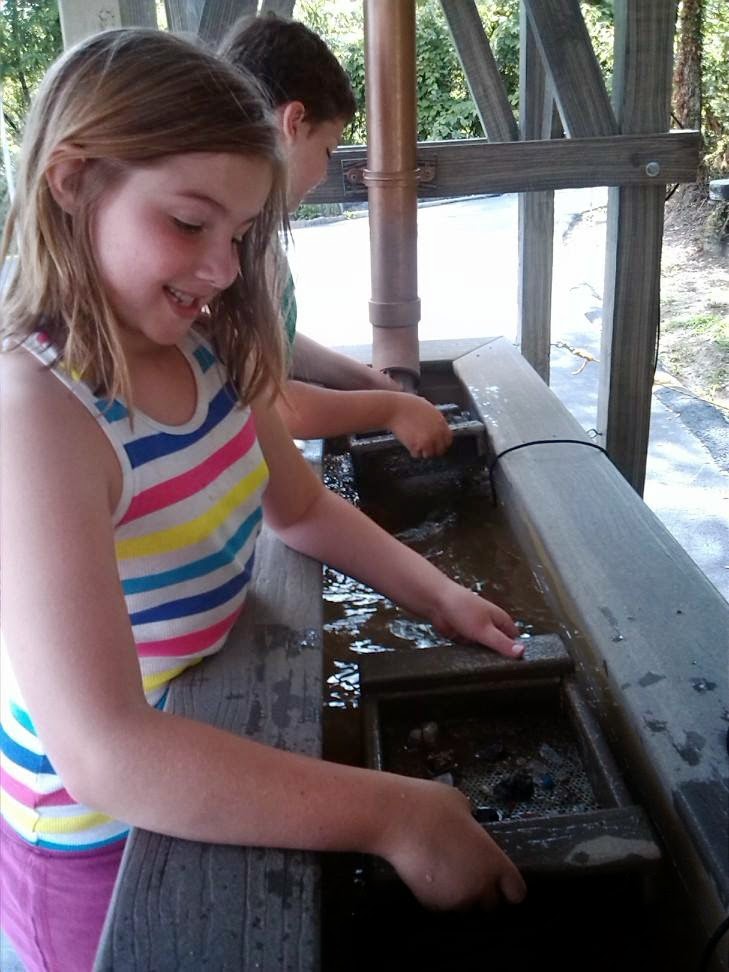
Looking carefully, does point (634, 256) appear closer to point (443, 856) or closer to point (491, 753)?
point (491, 753)

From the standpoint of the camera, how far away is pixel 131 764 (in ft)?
2.81

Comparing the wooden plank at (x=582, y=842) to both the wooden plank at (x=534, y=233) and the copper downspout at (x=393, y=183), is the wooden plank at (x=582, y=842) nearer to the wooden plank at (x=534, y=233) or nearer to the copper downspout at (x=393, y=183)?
the copper downspout at (x=393, y=183)

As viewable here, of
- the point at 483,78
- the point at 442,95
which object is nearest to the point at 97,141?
the point at 483,78

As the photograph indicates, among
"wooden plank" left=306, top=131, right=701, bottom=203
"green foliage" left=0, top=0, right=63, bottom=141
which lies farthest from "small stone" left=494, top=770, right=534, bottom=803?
"wooden plank" left=306, top=131, right=701, bottom=203

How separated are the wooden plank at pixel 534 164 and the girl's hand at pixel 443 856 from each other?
218 centimetres

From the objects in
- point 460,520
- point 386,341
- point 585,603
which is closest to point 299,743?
point 585,603

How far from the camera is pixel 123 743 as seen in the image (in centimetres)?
85

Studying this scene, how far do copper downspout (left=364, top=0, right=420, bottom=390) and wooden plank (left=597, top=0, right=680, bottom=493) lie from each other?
2.61 feet

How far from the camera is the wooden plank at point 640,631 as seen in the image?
3.18 ft

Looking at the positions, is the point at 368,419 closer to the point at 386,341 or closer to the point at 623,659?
the point at 386,341

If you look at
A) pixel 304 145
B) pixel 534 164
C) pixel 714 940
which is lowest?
pixel 714 940

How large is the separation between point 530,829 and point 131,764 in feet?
1.40

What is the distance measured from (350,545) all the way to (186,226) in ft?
1.96

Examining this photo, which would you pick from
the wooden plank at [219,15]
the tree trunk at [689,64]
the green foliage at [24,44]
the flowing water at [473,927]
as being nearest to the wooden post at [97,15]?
the green foliage at [24,44]
